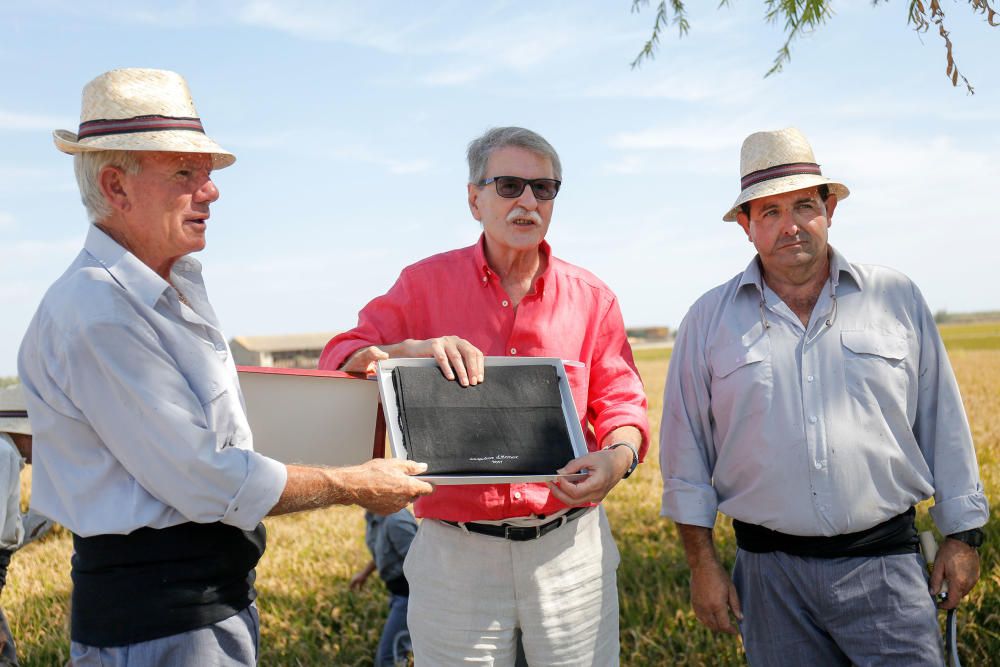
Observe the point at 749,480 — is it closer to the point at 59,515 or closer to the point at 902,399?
the point at 902,399

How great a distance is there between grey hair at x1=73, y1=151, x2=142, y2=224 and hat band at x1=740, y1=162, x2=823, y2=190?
102 inches

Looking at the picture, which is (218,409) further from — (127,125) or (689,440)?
(689,440)

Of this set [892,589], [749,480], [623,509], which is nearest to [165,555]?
[749,480]

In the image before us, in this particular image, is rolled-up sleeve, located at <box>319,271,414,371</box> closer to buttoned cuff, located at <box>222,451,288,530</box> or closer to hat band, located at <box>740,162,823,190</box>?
buttoned cuff, located at <box>222,451,288,530</box>

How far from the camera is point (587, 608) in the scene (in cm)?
371

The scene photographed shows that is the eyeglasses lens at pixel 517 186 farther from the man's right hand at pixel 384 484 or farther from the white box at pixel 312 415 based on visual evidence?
the man's right hand at pixel 384 484

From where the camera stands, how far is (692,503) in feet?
12.9

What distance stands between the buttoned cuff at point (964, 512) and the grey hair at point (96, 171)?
3.47m

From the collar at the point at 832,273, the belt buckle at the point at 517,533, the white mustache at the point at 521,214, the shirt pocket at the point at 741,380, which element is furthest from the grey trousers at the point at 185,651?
the collar at the point at 832,273

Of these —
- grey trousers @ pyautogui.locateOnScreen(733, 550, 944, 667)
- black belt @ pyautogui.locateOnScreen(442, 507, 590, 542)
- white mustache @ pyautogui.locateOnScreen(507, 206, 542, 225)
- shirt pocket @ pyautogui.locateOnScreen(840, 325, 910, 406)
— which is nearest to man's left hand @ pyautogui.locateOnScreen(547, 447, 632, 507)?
black belt @ pyautogui.locateOnScreen(442, 507, 590, 542)

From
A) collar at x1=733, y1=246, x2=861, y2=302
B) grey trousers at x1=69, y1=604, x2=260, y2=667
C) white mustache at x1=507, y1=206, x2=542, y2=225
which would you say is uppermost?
white mustache at x1=507, y1=206, x2=542, y2=225

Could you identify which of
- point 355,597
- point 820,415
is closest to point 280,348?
point 355,597

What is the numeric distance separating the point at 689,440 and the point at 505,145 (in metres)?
1.51

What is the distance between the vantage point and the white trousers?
3627mm
